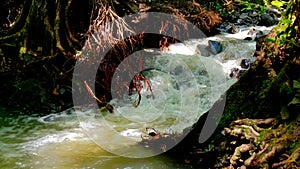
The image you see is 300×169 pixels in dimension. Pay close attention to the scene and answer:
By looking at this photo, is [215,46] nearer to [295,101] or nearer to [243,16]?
[243,16]

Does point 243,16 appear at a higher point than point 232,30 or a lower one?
higher

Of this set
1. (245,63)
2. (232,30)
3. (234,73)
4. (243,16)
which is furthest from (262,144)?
(243,16)

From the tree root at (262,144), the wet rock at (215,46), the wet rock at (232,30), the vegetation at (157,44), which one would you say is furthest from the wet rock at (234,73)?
the tree root at (262,144)

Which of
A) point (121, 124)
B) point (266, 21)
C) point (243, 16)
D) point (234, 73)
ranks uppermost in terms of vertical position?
point (243, 16)

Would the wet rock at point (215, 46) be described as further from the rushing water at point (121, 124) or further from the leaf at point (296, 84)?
the leaf at point (296, 84)

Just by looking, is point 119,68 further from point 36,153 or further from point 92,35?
point 36,153

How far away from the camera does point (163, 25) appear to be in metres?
7.98

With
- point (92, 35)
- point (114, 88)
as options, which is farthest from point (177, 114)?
point (92, 35)

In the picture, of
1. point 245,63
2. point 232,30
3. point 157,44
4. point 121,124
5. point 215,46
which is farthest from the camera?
point 232,30

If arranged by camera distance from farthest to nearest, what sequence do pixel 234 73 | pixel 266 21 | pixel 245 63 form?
1. pixel 266 21
2. pixel 245 63
3. pixel 234 73

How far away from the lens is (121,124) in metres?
5.08

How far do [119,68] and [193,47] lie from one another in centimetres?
311

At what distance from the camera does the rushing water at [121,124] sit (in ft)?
12.7

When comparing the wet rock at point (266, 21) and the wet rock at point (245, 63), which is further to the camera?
the wet rock at point (266, 21)
